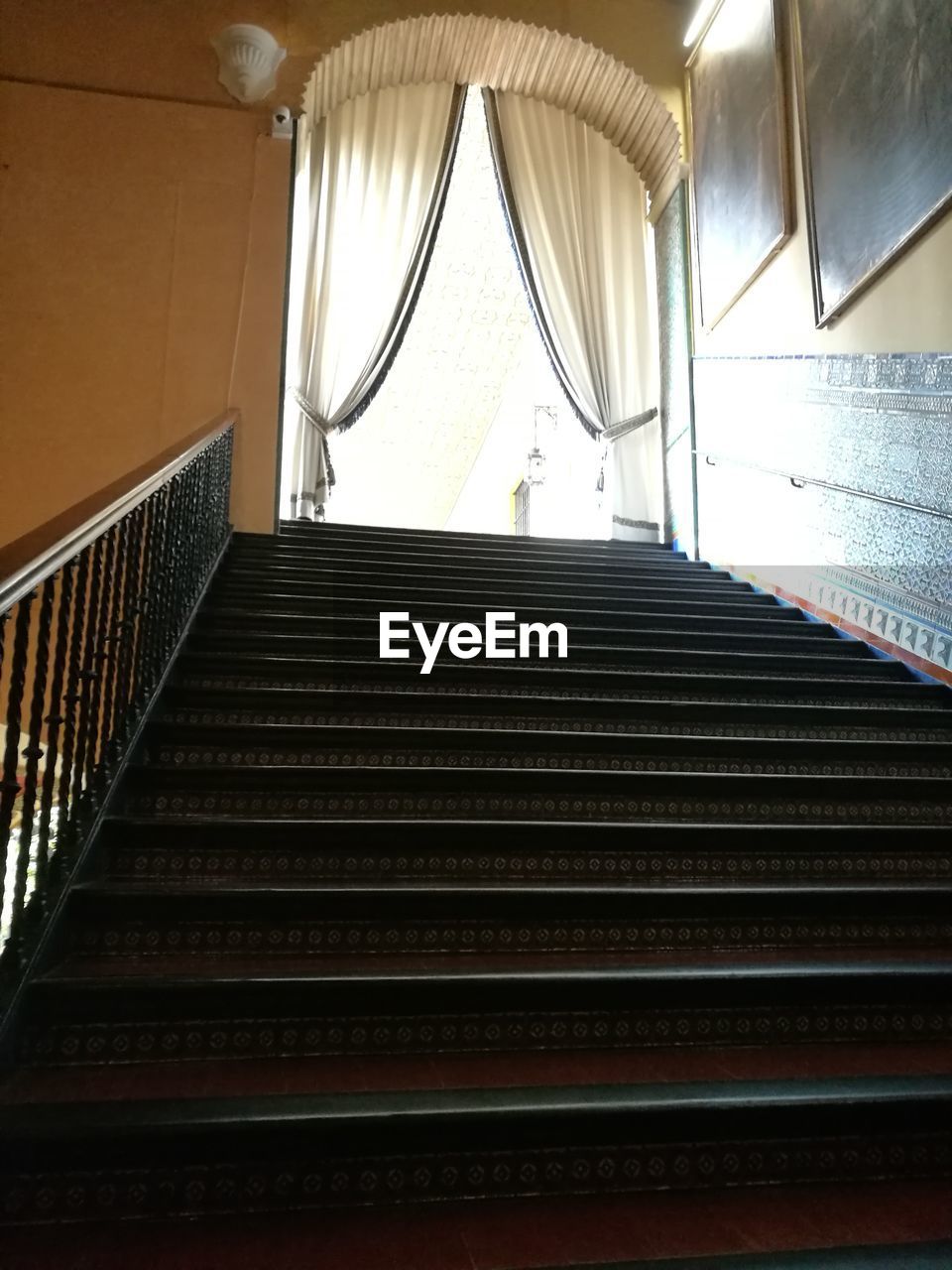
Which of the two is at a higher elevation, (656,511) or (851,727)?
(656,511)

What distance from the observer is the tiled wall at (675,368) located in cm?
632

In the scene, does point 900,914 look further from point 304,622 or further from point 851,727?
point 304,622

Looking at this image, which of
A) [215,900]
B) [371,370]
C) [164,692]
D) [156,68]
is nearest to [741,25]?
[371,370]

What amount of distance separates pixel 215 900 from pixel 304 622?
1814mm

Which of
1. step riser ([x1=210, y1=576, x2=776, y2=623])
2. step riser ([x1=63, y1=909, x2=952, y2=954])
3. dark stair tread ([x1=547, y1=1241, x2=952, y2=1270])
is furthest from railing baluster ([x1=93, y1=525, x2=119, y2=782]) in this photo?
step riser ([x1=210, y1=576, x2=776, y2=623])

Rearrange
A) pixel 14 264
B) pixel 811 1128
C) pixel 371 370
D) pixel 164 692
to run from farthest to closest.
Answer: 1. pixel 371 370
2. pixel 14 264
3. pixel 164 692
4. pixel 811 1128

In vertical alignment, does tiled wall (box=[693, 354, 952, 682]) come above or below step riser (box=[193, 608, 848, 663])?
A: above

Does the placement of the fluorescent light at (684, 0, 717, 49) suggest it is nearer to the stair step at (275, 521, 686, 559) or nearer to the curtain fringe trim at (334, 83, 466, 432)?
the curtain fringe trim at (334, 83, 466, 432)

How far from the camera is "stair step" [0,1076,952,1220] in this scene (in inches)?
55.2

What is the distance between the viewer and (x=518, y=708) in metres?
3.04

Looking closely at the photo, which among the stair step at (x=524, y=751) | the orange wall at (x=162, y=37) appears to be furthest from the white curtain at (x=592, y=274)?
the stair step at (x=524, y=751)

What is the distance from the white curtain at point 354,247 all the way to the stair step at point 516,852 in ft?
13.6

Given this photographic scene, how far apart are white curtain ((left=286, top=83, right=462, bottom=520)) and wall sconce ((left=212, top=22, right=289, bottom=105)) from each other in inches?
19.5

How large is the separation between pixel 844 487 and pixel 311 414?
3.65 m
